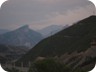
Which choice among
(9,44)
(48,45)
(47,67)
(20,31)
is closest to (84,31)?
(48,45)

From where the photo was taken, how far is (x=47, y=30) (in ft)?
8.25

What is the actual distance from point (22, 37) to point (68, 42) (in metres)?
0.64

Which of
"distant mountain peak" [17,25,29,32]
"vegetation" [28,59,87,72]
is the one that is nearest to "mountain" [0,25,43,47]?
"distant mountain peak" [17,25,29,32]

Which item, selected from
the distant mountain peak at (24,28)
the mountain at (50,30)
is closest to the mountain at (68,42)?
the mountain at (50,30)

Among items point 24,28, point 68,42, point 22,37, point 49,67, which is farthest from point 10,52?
point 68,42

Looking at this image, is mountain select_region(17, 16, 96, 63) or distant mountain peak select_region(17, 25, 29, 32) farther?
distant mountain peak select_region(17, 25, 29, 32)

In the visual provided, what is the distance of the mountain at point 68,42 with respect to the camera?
238 cm

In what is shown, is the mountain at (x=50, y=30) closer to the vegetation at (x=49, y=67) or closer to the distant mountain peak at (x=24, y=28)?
the distant mountain peak at (x=24, y=28)

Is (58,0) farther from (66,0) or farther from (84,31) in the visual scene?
(84,31)

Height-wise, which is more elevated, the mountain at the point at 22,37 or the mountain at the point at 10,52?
the mountain at the point at 22,37

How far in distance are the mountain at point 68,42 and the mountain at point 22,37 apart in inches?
3.8

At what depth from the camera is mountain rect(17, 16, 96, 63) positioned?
7.82ft

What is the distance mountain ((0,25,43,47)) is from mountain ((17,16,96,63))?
96 millimetres

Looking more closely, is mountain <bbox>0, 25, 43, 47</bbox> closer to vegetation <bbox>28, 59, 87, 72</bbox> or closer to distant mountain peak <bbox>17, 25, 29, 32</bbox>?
distant mountain peak <bbox>17, 25, 29, 32</bbox>
